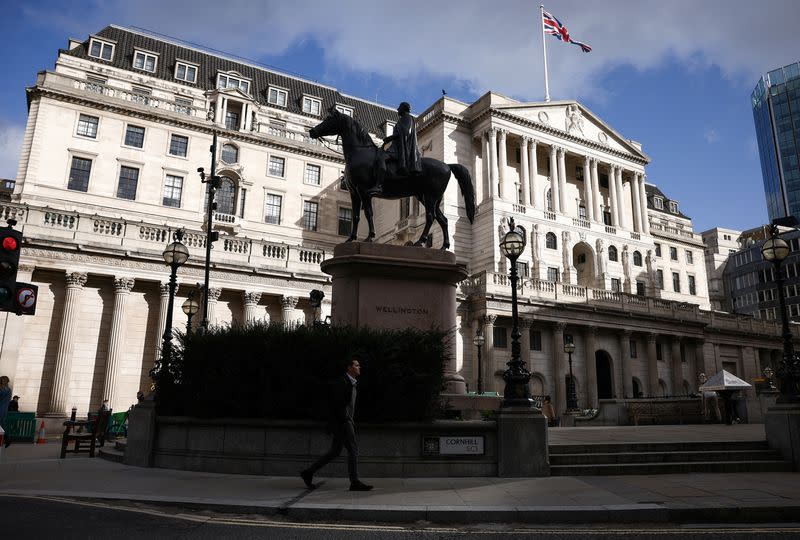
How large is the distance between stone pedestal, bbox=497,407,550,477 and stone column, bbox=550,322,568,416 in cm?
3243

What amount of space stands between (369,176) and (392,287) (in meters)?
3.03

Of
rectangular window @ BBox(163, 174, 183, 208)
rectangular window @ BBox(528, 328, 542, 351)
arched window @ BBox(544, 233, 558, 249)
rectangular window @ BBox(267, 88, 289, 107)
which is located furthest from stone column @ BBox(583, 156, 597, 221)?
rectangular window @ BBox(163, 174, 183, 208)

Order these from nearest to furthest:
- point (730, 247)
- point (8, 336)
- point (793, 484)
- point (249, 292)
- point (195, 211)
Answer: point (793, 484) → point (8, 336) → point (249, 292) → point (195, 211) → point (730, 247)

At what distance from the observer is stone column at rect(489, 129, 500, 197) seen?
5341 centimetres

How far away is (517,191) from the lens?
2277 inches

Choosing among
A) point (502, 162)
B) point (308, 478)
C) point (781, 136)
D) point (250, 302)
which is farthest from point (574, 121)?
point (781, 136)

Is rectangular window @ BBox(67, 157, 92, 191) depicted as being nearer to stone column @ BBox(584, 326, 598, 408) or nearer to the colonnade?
the colonnade

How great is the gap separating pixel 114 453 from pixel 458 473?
959 centimetres

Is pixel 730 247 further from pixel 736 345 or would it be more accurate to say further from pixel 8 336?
pixel 8 336

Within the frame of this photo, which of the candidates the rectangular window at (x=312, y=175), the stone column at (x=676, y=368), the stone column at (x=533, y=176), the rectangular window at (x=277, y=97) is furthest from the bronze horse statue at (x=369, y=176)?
the rectangular window at (x=277, y=97)

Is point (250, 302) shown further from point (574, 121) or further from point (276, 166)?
point (574, 121)

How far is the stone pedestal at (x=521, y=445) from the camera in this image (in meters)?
11.0

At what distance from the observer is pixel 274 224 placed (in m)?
54.2

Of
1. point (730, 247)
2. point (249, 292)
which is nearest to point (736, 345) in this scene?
point (249, 292)
